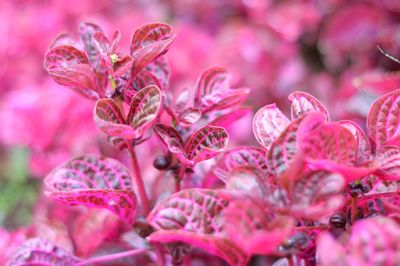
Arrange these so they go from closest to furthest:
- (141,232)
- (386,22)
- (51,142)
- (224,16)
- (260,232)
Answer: (260,232) → (141,232) → (51,142) → (386,22) → (224,16)

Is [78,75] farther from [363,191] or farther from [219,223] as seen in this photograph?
[363,191]

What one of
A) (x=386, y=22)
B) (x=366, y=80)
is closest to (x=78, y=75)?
(x=366, y=80)

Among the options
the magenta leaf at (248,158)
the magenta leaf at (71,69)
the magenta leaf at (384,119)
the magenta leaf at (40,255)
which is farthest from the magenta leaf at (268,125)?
the magenta leaf at (40,255)

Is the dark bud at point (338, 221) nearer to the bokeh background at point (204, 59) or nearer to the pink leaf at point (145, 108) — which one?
the pink leaf at point (145, 108)

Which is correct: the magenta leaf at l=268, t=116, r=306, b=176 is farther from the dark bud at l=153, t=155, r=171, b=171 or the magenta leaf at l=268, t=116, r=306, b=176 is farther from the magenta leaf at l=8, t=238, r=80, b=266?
the magenta leaf at l=8, t=238, r=80, b=266

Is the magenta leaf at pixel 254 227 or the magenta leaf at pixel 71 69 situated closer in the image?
the magenta leaf at pixel 254 227

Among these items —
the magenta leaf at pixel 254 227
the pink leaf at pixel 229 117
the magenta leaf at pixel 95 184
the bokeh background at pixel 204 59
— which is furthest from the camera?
the bokeh background at pixel 204 59
